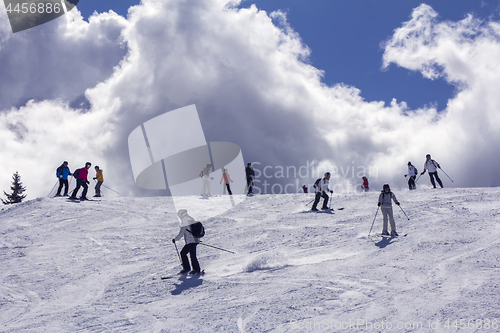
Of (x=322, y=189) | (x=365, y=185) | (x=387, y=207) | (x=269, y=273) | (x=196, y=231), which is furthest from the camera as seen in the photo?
(x=365, y=185)

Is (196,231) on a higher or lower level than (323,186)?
lower

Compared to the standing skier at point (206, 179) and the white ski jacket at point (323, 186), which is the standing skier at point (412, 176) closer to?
the white ski jacket at point (323, 186)

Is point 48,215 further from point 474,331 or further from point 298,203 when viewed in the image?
point 474,331

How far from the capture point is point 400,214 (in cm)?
1413

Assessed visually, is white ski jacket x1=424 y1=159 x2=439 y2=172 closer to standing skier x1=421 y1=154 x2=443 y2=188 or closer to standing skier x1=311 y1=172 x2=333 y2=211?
standing skier x1=421 y1=154 x2=443 y2=188

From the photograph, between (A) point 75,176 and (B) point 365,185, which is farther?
(B) point 365,185

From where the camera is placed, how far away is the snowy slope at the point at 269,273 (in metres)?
6.73

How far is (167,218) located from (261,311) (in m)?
10.8

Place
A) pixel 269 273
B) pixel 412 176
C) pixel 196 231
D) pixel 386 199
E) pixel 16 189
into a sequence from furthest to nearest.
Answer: pixel 16 189
pixel 412 176
pixel 386 199
pixel 196 231
pixel 269 273

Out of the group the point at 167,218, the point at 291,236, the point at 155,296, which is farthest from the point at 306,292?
the point at 167,218

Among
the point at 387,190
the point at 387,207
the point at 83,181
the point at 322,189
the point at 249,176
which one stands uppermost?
the point at 83,181

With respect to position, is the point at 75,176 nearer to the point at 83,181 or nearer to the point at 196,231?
the point at 83,181

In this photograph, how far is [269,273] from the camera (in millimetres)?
9227

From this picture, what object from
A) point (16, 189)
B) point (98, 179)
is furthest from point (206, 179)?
point (16, 189)
